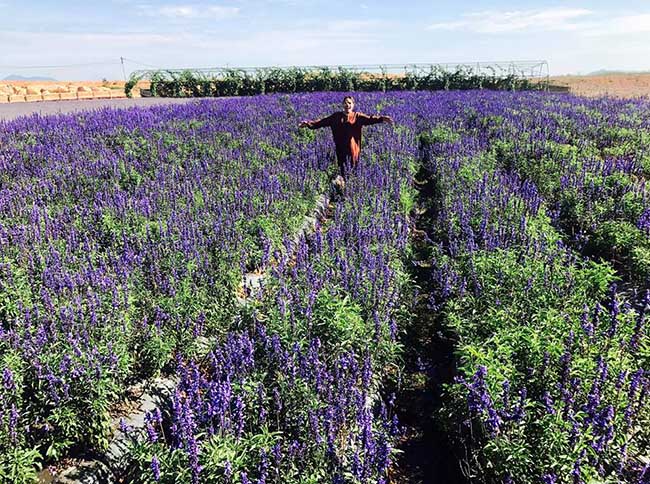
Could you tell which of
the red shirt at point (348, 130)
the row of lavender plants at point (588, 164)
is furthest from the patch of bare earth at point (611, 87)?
the red shirt at point (348, 130)

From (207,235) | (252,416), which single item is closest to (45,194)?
(207,235)

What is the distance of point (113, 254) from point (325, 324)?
3043mm

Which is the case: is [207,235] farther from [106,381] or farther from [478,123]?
[478,123]

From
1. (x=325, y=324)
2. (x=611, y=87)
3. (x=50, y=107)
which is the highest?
(x=611, y=87)

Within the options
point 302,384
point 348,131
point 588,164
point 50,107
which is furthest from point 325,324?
point 50,107

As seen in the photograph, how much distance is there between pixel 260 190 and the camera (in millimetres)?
8602

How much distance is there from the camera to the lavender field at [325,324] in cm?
326

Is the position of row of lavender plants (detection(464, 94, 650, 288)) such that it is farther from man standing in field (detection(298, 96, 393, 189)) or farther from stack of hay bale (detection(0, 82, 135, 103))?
stack of hay bale (detection(0, 82, 135, 103))

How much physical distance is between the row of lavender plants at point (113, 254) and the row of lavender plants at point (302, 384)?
A: 506 millimetres

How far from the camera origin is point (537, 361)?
3764 millimetres

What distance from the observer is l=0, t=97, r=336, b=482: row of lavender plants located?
3727 millimetres

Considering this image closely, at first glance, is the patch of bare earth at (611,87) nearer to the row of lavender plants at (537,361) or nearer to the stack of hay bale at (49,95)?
the row of lavender plants at (537,361)

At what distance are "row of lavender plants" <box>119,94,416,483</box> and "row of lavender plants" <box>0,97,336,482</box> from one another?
0.51 m

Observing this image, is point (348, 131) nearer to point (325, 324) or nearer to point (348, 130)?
point (348, 130)
